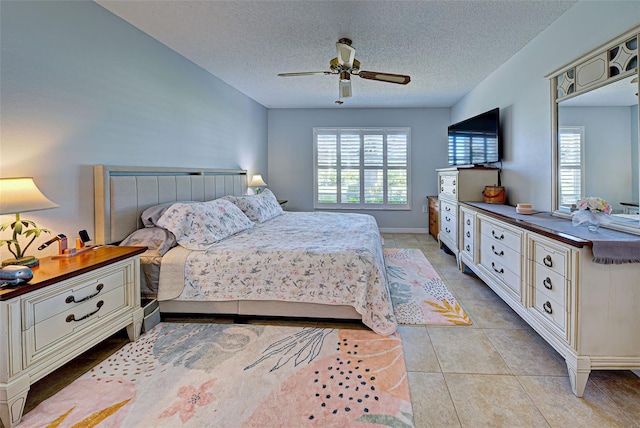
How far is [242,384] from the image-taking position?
5.78ft

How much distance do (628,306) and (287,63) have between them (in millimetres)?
3695

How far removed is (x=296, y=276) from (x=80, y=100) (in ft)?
6.78

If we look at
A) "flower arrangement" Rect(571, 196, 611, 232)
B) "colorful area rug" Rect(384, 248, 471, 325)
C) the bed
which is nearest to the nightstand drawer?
the bed

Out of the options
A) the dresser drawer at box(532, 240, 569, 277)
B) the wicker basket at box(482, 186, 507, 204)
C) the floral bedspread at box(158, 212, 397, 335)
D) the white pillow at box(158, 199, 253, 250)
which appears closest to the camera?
the dresser drawer at box(532, 240, 569, 277)

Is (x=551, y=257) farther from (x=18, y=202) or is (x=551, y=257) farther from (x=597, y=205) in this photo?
(x=18, y=202)

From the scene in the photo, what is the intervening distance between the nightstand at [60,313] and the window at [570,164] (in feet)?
11.0

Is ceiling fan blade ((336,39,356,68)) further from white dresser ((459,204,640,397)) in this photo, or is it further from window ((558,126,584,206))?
white dresser ((459,204,640,397))

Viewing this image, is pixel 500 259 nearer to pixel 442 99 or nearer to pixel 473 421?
pixel 473 421

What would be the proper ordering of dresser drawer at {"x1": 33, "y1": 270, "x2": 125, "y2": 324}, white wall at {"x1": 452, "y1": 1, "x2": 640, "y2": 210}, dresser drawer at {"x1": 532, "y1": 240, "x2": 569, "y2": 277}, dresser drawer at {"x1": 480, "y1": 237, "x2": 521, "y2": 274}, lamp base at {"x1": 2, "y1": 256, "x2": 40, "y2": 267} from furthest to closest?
dresser drawer at {"x1": 480, "y1": 237, "x2": 521, "y2": 274} < white wall at {"x1": 452, "y1": 1, "x2": 640, "y2": 210} < dresser drawer at {"x1": 532, "y1": 240, "x2": 569, "y2": 277} < lamp base at {"x1": 2, "y1": 256, "x2": 40, "y2": 267} < dresser drawer at {"x1": 33, "y1": 270, "x2": 125, "y2": 324}

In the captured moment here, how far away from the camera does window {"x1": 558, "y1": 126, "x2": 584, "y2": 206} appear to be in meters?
2.40

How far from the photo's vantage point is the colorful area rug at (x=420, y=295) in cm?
257

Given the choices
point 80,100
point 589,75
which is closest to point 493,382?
point 589,75

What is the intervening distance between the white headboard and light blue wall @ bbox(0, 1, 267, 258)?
0.08 metres

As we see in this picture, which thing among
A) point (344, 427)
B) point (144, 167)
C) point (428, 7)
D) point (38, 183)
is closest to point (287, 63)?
point (428, 7)
